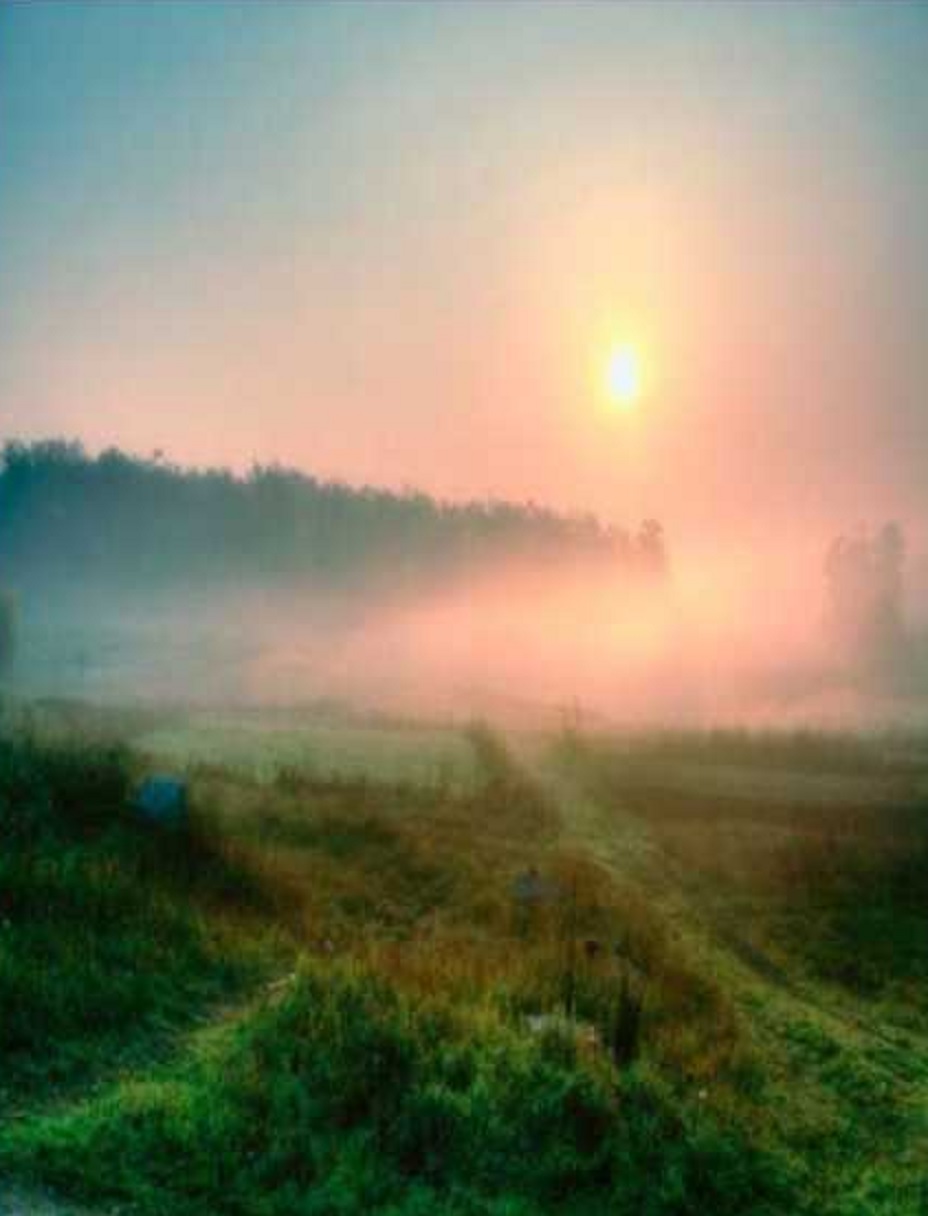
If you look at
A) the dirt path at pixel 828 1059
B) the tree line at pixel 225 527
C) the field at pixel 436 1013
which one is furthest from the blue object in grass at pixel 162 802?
the tree line at pixel 225 527

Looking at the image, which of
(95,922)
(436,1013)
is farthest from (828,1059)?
(95,922)

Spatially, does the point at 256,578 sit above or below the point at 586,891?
above

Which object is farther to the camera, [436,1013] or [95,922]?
[95,922]

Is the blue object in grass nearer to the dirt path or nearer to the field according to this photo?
the field

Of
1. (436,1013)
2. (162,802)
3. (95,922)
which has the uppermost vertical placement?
(162,802)

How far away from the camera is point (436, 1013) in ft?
41.5

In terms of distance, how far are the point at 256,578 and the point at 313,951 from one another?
98.5 metres

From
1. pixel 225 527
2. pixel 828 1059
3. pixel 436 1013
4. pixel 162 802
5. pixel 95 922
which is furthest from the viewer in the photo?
pixel 225 527

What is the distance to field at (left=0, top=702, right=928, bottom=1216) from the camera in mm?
10031

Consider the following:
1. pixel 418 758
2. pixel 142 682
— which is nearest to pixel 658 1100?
pixel 418 758

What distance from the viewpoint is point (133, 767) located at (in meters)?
24.5

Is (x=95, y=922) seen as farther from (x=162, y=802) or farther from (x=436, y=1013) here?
(x=162, y=802)

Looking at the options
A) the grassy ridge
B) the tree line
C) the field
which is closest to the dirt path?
the field

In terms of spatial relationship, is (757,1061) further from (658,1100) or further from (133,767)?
(133,767)
